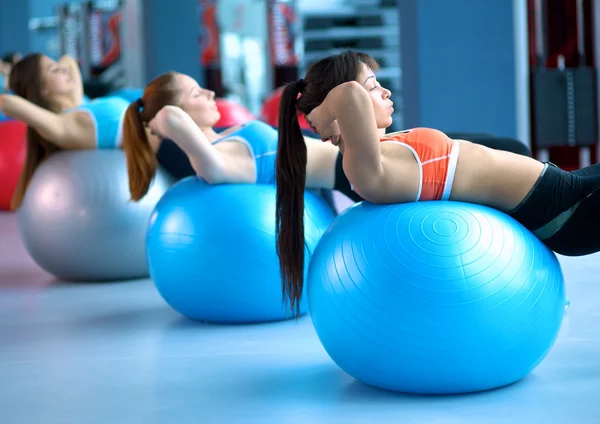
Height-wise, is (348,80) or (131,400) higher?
(348,80)

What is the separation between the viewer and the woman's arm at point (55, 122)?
389 cm

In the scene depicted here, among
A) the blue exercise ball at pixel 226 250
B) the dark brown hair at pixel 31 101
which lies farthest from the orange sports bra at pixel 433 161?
the dark brown hair at pixel 31 101

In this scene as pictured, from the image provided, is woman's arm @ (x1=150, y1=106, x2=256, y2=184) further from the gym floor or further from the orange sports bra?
the orange sports bra

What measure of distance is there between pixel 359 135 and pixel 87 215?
7.10 feet

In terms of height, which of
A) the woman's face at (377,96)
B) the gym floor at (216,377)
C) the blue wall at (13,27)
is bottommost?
the gym floor at (216,377)

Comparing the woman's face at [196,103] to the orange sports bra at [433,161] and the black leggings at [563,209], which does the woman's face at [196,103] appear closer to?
the orange sports bra at [433,161]

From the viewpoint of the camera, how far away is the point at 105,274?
416 cm

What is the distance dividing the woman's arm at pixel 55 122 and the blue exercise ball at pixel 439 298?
7.17 feet

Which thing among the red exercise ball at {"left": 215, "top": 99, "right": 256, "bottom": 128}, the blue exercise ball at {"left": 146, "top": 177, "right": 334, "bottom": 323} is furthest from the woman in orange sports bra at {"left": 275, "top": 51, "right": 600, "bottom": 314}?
the red exercise ball at {"left": 215, "top": 99, "right": 256, "bottom": 128}

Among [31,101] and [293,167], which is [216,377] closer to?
[293,167]

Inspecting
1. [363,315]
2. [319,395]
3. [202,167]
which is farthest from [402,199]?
[202,167]

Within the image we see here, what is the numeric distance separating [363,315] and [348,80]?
619 millimetres

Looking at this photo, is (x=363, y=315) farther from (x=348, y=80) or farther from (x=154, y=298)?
(x=154, y=298)

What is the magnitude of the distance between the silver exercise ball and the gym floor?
0.48 m
